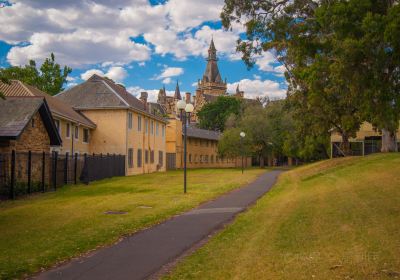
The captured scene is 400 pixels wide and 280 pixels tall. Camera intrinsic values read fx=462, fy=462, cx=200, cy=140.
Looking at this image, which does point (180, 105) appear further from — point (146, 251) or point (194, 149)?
point (194, 149)

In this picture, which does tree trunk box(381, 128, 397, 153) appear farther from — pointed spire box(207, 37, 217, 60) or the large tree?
pointed spire box(207, 37, 217, 60)

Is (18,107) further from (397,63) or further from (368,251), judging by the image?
(368,251)

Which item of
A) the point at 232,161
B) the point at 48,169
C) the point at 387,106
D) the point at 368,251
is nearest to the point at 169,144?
the point at 232,161

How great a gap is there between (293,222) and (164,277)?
5244 millimetres

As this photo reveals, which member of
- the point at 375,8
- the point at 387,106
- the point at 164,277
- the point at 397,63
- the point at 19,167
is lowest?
the point at 164,277

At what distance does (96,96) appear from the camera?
42000 millimetres

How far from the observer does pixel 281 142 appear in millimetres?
65062

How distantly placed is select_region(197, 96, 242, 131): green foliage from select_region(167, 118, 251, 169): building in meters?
17.1

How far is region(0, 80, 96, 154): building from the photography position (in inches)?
1284

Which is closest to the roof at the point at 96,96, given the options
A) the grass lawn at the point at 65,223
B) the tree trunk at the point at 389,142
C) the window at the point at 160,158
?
the window at the point at 160,158

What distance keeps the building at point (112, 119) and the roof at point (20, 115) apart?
15.5m

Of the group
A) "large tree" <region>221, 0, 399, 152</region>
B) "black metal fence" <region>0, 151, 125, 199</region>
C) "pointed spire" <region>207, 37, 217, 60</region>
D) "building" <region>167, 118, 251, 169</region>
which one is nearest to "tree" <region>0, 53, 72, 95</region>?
"building" <region>167, 118, 251, 169</region>

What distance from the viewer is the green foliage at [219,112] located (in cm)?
9838

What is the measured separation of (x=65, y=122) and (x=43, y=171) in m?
12.9
